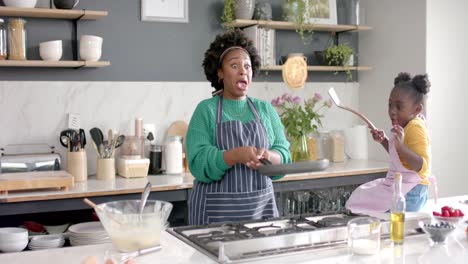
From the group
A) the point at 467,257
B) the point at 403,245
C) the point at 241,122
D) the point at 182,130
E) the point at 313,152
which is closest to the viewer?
the point at 467,257

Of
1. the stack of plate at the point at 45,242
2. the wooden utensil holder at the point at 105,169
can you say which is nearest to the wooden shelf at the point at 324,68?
the wooden utensil holder at the point at 105,169

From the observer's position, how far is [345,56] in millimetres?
4855

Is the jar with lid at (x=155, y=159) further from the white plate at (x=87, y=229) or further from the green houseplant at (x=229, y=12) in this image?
the green houseplant at (x=229, y=12)

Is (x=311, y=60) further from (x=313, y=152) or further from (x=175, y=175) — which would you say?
(x=175, y=175)

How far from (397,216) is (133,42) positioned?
2786mm

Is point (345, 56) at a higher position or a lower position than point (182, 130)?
higher

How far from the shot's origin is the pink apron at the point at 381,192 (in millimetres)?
2896

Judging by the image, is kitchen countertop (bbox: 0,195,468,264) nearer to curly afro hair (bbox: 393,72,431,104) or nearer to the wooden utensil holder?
curly afro hair (bbox: 393,72,431,104)

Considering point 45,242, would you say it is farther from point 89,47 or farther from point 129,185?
point 89,47

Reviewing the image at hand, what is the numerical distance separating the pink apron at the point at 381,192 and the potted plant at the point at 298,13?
1.93 metres

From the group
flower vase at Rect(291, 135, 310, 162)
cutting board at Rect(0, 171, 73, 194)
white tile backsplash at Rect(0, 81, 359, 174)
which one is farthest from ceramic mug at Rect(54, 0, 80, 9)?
flower vase at Rect(291, 135, 310, 162)

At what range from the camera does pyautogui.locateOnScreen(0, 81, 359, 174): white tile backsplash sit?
3.97 m

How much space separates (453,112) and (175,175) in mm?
2188

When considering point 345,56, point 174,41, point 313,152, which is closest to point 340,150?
point 313,152
